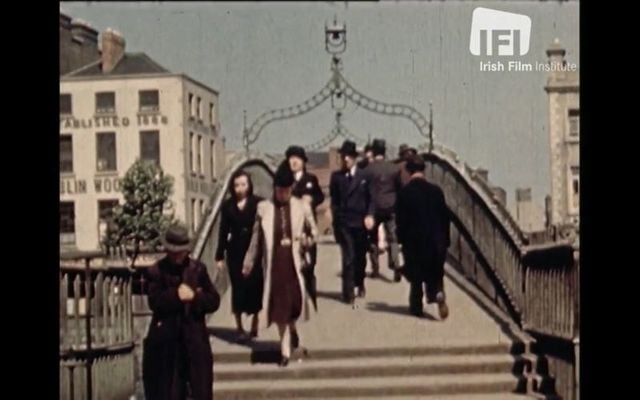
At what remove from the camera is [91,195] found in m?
5.50

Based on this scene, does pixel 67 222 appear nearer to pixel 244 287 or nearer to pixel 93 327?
pixel 93 327

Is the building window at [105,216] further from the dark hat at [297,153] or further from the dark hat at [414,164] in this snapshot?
the dark hat at [414,164]

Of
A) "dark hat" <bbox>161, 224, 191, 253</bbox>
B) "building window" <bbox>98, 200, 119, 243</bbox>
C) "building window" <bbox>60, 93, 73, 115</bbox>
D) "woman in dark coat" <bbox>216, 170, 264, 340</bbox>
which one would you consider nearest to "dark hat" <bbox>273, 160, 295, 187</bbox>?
"woman in dark coat" <bbox>216, 170, 264, 340</bbox>

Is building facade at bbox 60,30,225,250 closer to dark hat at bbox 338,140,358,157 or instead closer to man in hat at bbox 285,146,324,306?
man in hat at bbox 285,146,324,306

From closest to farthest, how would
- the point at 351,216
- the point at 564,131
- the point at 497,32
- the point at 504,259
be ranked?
1. the point at 497,32
2. the point at 564,131
3. the point at 351,216
4. the point at 504,259

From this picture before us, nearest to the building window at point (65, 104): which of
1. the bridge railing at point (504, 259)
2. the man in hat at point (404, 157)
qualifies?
the man in hat at point (404, 157)

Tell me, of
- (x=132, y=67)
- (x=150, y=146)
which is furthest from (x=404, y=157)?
(x=132, y=67)

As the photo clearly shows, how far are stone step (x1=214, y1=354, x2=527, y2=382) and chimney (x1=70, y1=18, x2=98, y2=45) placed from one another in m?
1.59

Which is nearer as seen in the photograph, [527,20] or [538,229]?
[527,20]

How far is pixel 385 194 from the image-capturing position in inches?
226

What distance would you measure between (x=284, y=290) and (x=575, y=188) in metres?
1.41
